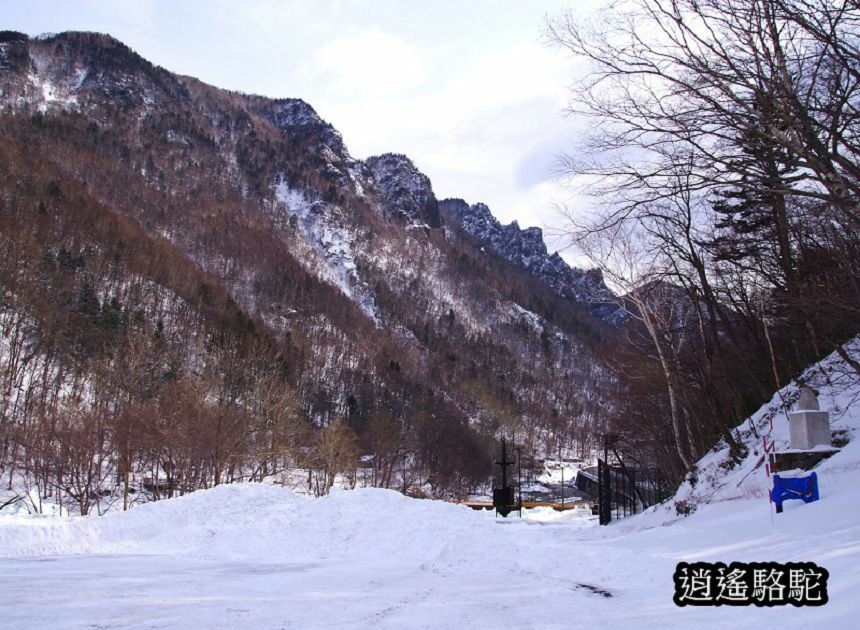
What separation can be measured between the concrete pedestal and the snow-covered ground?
449 millimetres

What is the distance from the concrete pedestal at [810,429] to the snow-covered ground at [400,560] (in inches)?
17.7

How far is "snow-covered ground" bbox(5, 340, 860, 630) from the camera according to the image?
6030 mm

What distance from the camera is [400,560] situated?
11.3 meters

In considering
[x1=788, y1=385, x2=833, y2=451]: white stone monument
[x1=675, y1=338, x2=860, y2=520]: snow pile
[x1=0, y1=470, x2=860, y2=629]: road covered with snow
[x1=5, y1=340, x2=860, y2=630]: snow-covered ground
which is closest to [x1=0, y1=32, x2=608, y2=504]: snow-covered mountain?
[x1=675, y1=338, x2=860, y2=520]: snow pile

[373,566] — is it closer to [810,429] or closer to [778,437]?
[810,429]

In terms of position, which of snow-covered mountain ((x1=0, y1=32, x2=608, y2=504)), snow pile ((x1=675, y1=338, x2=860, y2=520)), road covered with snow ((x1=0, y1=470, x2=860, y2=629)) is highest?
snow-covered mountain ((x1=0, y1=32, x2=608, y2=504))

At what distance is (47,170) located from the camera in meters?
119

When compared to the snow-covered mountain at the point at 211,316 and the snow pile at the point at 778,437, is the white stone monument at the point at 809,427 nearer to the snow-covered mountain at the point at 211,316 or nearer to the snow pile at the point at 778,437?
the snow pile at the point at 778,437

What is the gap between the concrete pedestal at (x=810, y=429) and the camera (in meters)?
12.1

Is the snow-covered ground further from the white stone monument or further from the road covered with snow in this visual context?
the white stone monument

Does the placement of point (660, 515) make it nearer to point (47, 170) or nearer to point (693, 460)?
point (693, 460)

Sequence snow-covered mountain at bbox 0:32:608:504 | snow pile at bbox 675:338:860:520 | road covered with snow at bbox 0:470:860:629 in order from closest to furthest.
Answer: road covered with snow at bbox 0:470:860:629, snow pile at bbox 675:338:860:520, snow-covered mountain at bbox 0:32:608:504

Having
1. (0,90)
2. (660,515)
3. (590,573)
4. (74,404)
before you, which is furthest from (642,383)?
(0,90)

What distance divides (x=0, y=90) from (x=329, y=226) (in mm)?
93501
